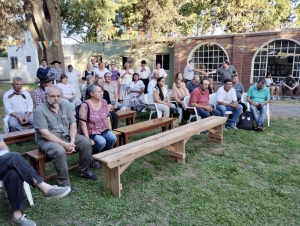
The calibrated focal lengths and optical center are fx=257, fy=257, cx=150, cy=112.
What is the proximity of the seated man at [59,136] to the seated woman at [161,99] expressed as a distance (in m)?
Result: 2.80

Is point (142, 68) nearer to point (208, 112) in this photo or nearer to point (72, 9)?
point (208, 112)

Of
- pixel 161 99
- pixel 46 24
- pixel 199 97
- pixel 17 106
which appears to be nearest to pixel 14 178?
pixel 17 106

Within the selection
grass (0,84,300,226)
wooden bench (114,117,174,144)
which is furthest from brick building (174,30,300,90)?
grass (0,84,300,226)

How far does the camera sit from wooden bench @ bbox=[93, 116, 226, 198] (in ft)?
8.84

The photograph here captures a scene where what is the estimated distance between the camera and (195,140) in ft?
15.9

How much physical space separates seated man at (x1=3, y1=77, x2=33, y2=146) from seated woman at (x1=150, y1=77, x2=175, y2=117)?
2.60 meters

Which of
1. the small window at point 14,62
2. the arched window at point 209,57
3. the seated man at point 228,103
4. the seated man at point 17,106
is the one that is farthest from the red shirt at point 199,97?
the small window at point 14,62

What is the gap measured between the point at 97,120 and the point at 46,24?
6059 mm

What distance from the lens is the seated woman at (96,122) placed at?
3.35m

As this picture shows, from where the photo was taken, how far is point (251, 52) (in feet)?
41.5

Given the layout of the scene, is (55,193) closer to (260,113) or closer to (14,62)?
(260,113)

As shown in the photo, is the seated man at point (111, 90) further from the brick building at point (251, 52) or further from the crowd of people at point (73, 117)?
the brick building at point (251, 52)

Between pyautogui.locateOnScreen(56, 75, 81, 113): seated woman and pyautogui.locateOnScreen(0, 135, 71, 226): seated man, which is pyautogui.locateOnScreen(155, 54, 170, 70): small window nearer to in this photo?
pyautogui.locateOnScreen(56, 75, 81, 113): seated woman

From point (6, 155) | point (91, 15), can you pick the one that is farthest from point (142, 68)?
point (91, 15)
